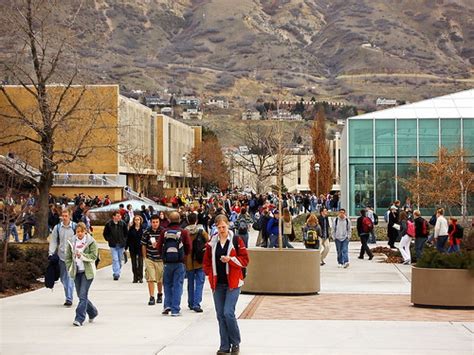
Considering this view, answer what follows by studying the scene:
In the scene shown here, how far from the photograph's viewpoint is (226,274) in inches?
470

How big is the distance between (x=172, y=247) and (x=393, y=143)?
3210cm

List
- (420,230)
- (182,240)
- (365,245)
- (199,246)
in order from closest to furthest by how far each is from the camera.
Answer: (182,240) → (199,246) → (420,230) → (365,245)


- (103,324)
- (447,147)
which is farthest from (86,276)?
(447,147)

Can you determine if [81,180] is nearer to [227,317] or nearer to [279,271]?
[279,271]

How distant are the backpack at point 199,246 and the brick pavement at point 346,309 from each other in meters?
1.16

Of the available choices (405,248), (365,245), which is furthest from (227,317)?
(365,245)

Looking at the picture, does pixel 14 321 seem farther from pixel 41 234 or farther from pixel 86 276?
pixel 41 234

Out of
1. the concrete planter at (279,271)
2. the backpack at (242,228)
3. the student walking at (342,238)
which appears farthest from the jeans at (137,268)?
the backpack at (242,228)

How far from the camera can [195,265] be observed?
1655cm

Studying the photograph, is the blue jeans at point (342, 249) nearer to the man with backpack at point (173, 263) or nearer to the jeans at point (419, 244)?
the jeans at point (419, 244)

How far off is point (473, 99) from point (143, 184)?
51.4 meters

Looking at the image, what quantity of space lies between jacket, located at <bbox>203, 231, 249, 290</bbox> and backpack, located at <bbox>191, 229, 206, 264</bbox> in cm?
420

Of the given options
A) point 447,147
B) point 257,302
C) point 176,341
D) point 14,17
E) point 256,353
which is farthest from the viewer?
point 447,147

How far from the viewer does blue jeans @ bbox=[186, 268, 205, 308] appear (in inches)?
647
